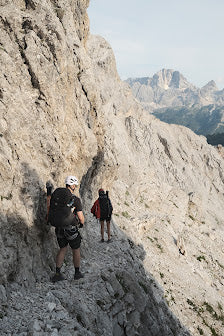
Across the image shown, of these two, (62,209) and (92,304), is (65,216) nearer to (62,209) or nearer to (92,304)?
(62,209)

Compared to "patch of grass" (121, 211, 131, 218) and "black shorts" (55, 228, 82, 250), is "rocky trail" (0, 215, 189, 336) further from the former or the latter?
"patch of grass" (121, 211, 131, 218)

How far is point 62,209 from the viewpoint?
7777 millimetres

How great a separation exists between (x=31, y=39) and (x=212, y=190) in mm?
48147

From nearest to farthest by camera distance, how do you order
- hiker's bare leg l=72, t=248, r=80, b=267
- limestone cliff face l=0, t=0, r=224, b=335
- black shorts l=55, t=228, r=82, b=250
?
black shorts l=55, t=228, r=82, b=250 → limestone cliff face l=0, t=0, r=224, b=335 → hiker's bare leg l=72, t=248, r=80, b=267

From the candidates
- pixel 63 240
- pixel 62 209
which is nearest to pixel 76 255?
pixel 63 240

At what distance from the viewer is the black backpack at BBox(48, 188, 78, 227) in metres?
7.74

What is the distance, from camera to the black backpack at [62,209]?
7.74 meters

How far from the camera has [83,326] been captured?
7.00 meters

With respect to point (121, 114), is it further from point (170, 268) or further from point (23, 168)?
point (23, 168)

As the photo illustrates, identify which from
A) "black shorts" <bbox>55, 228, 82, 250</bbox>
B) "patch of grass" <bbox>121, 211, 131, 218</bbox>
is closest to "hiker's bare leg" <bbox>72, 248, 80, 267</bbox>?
"black shorts" <bbox>55, 228, 82, 250</bbox>

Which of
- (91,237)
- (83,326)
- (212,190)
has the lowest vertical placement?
(212,190)

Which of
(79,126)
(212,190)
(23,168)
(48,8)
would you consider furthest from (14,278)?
(212,190)

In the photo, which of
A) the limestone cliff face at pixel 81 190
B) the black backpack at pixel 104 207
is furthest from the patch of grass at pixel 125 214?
the black backpack at pixel 104 207

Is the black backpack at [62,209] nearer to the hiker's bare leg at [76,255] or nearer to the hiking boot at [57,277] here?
the hiker's bare leg at [76,255]
